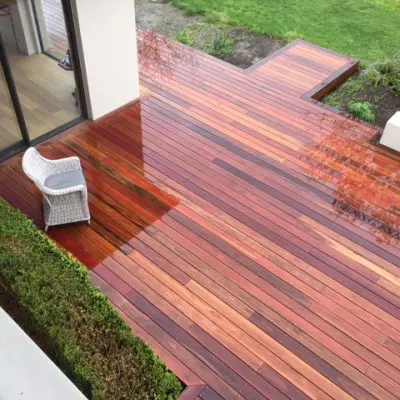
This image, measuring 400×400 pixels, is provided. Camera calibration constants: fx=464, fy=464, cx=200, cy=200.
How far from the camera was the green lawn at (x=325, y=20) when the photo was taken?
8703 mm

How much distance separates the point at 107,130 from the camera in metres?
6.31

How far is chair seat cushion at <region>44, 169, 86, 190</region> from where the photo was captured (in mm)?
4973

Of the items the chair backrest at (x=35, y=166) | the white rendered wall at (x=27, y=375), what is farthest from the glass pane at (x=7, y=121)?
the white rendered wall at (x=27, y=375)

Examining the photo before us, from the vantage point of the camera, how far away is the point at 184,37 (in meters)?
8.45

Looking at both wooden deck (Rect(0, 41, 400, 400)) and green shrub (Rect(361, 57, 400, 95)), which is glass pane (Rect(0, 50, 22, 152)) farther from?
green shrub (Rect(361, 57, 400, 95))

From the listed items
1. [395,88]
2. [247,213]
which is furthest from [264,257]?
[395,88]

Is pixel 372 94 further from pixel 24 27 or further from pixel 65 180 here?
pixel 24 27

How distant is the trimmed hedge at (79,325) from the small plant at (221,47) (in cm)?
518

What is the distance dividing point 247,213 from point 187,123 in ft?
6.14

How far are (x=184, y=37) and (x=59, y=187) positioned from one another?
15.3ft

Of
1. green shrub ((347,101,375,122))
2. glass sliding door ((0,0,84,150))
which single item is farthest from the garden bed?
glass sliding door ((0,0,84,150))

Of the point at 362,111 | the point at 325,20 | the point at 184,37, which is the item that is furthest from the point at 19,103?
the point at 325,20

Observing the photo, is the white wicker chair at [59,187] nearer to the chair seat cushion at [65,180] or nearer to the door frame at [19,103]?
the chair seat cushion at [65,180]

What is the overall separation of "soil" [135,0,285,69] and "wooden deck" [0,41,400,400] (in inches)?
45.8
